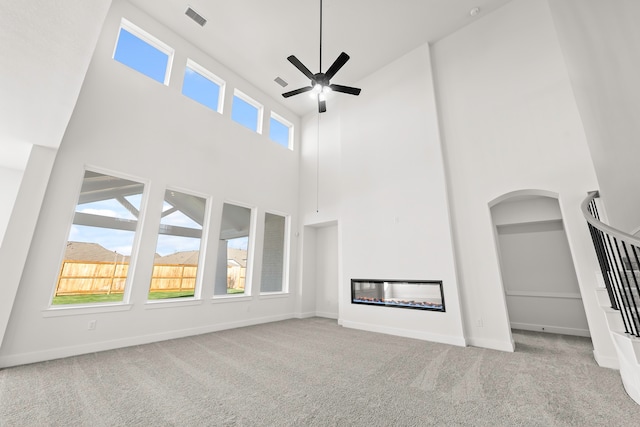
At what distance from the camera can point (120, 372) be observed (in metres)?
2.80

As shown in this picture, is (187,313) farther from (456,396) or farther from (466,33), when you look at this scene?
(466,33)

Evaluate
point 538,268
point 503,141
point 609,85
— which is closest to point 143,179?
point 503,141

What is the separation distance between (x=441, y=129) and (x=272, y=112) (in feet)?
14.6

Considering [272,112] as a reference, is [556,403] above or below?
below

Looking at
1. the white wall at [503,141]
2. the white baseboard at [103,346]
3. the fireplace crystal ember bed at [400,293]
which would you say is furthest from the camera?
the fireplace crystal ember bed at [400,293]

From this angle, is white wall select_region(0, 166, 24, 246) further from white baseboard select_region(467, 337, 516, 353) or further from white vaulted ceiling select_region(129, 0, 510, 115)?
white baseboard select_region(467, 337, 516, 353)

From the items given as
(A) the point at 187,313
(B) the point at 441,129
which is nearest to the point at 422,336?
(B) the point at 441,129

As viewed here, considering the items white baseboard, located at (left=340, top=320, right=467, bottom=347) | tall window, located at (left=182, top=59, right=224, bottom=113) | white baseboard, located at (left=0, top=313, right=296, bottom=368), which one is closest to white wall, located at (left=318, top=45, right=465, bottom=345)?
white baseboard, located at (left=340, top=320, right=467, bottom=347)

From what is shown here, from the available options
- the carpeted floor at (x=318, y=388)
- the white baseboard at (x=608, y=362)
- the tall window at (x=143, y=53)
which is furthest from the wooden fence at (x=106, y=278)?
the white baseboard at (x=608, y=362)

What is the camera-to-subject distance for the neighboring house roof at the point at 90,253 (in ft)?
11.8

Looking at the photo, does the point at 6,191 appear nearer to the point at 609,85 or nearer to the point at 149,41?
the point at 149,41

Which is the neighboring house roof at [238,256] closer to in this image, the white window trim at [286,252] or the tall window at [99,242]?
the white window trim at [286,252]

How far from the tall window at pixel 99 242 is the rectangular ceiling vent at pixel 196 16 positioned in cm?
334

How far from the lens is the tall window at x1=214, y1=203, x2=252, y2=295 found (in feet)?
17.4
